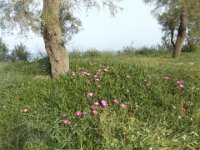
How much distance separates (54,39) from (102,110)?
405 centimetres

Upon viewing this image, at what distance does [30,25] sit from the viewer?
941cm

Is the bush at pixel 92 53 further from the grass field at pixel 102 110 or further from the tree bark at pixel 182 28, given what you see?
the grass field at pixel 102 110

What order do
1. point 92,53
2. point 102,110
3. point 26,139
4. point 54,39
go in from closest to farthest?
point 26,139
point 102,110
point 54,39
point 92,53

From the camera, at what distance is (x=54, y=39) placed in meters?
10.2

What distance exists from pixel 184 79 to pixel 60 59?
3080 millimetres

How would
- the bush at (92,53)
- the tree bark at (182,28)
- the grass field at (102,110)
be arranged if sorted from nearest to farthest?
1. the grass field at (102,110)
2. the bush at (92,53)
3. the tree bark at (182,28)

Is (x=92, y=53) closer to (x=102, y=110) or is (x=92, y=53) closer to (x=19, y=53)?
(x=19, y=53)

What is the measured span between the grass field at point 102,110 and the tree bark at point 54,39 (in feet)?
1.71

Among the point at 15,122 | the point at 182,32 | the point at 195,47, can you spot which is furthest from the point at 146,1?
the point at 15,122

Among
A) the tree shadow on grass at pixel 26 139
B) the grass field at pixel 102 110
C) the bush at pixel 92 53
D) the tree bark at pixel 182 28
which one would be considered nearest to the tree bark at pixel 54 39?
the grass field at pixel 102 110

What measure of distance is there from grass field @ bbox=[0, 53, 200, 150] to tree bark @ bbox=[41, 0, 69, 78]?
52 centimetres

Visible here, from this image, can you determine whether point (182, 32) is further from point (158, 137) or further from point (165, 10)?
point (158, 137)

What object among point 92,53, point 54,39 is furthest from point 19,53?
point 54,39

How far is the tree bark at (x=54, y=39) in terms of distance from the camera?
977 cm
